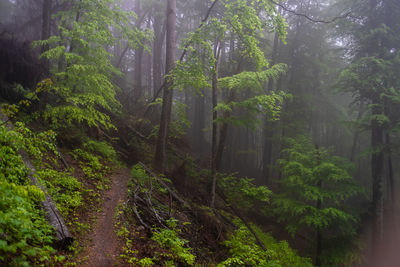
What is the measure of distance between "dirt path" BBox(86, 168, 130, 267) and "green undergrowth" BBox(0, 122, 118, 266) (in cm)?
26

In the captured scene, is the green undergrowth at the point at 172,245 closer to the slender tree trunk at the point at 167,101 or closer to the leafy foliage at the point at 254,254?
the leafy foliage at the point at 254,254

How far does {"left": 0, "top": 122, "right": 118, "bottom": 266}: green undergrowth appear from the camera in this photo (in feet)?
8.84

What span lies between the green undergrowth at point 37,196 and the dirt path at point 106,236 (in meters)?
0.26

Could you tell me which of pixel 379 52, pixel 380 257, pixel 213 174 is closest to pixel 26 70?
pixel 213 174

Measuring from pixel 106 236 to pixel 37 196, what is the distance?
5.72ft

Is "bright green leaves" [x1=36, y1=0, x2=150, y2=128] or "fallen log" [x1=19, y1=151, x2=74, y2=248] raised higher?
"bright green leaves" [x1=36, y1=0, x2=150, y2=128]

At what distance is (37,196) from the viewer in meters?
3.62

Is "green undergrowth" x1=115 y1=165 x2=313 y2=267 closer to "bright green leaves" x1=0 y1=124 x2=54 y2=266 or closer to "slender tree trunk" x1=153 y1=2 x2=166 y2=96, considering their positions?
"bright green leaves" x1=0 y1=124 x2=54 y2=266

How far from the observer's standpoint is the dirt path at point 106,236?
407cm

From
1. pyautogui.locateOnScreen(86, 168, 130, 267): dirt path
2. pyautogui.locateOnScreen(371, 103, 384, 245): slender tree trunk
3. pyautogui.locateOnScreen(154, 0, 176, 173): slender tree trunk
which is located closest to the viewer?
pyautogui.locateOnScreen(86, 168, 130, 267): dirt path

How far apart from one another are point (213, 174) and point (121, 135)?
17.3ft

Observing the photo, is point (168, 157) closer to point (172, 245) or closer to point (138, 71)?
point (172, 245)

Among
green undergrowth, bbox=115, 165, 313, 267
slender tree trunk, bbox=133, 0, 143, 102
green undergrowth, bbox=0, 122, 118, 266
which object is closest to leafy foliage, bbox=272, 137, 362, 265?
green undergrowth, bbox=115, 165, 313, 267

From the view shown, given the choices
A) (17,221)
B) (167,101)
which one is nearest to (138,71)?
(167,101)
